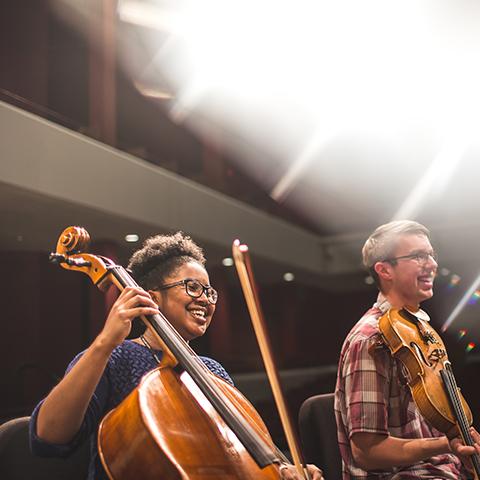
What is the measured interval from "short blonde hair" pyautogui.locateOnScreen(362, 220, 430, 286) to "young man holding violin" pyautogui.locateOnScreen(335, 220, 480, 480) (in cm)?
7

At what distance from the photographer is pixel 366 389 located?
1699 mm

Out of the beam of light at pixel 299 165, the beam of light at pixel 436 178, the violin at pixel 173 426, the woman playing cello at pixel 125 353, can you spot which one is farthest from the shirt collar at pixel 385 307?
the beam of light at pixel 299 165

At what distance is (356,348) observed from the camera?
174 cm

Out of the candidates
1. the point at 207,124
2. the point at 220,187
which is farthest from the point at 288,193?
the point at 207,124

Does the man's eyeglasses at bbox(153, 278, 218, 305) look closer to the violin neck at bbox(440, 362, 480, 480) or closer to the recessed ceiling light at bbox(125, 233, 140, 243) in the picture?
the violin neck at bbox(440, 362, 480, 480)

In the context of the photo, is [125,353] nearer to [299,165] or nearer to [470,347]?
[470,347]

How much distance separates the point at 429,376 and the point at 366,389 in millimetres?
182

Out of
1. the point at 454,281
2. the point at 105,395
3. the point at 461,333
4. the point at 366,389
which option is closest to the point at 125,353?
the point at 105,395

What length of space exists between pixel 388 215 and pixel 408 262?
4.80 m

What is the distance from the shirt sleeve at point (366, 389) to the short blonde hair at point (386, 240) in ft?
1.02

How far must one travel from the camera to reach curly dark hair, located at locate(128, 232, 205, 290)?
1.66 metres

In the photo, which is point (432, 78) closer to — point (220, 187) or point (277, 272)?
point (220, 187)

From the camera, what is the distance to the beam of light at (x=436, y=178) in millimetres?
4977

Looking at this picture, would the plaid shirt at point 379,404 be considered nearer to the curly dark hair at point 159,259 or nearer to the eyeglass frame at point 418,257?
the eyeglass frame at point 418,257
